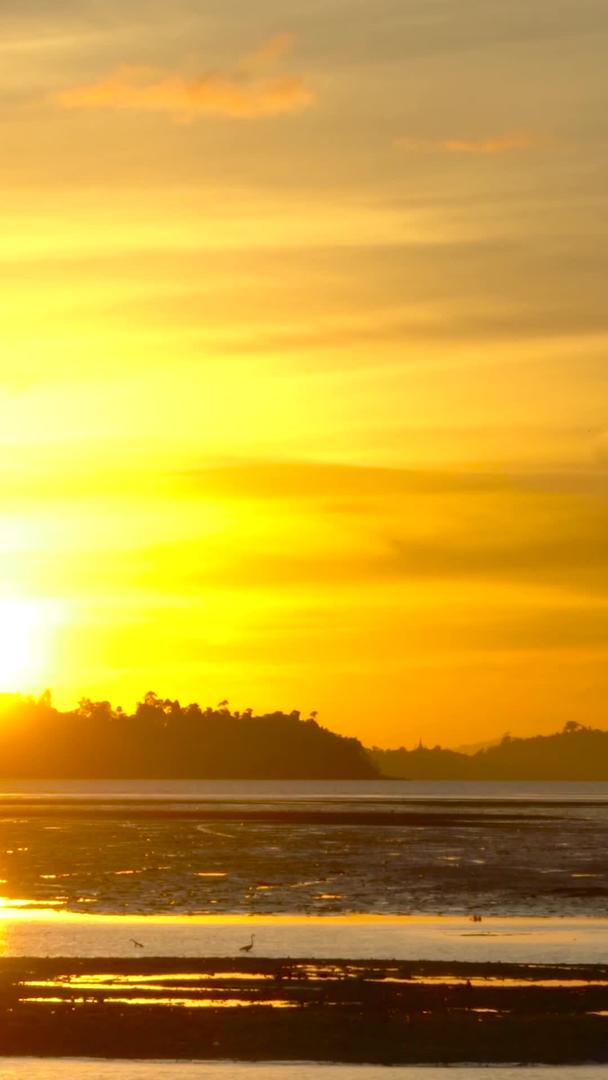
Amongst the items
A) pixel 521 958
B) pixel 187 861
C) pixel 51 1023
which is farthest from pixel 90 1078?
pixel 187 861

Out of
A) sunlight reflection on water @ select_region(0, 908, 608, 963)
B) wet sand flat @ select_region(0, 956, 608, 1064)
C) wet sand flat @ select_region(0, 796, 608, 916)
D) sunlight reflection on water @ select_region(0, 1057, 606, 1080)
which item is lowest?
sunlight reflection on water @ select_region(0, 1057, 606, 1080)

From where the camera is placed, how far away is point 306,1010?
36.3 metres

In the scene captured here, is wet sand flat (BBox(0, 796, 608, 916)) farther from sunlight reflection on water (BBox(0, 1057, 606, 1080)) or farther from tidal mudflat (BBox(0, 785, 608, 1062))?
sunlight reflection on water (BBox(0, 1057, 606, 1080))

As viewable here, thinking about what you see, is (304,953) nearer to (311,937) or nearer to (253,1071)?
(311,937)

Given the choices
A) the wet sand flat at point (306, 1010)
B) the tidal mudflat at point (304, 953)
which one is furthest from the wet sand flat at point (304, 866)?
the wet sand flat at point (306, 1010)

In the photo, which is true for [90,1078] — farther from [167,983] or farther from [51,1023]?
[167,983]

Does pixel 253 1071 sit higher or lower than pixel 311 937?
lower

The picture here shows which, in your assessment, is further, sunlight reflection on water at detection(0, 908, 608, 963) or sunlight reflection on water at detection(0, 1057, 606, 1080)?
sunlight reflection on water at detection(0, 908, 608, 963)

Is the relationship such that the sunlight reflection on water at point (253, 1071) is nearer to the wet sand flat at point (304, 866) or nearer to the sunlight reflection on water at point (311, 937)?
the sunlight reflection on water at point (311, 937)

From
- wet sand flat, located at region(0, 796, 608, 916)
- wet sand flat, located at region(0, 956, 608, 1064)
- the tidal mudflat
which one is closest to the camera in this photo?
wet sand flat, located at region(0, 956, 608, 1064)

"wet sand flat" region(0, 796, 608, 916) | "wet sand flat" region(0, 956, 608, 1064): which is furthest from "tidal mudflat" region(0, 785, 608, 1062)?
"wet sand flat" region(0, 796, 608, 916)

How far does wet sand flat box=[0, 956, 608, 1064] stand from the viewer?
108 ft

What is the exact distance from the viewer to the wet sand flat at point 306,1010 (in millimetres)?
33031

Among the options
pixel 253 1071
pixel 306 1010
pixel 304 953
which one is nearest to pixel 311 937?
pixel 304 953
